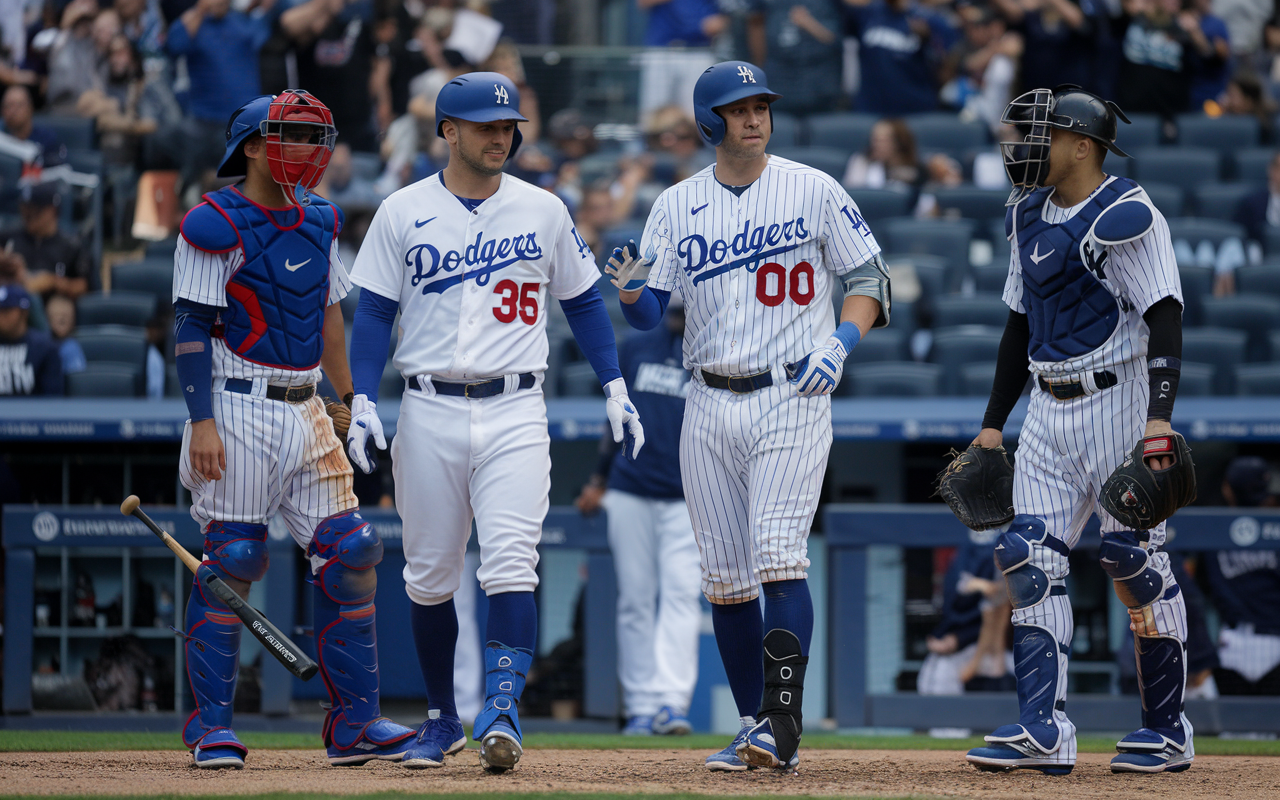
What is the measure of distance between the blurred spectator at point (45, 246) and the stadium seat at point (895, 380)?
178 inches

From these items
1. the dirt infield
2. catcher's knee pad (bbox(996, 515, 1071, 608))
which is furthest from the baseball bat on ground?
catcher's knee pad (bbox(996, 515, 1071, 608))

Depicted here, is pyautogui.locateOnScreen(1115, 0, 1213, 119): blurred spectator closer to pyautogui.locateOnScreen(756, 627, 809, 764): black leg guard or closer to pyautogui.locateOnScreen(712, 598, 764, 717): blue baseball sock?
pyautogui.locateOnScreen(712, 598, 764, 717): blue baseball sock

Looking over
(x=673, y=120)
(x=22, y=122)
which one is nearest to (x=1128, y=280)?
(x=673, y=120)

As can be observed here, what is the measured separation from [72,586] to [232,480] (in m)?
2.51

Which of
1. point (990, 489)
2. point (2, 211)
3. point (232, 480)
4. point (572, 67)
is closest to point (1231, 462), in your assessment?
point (990, 489)

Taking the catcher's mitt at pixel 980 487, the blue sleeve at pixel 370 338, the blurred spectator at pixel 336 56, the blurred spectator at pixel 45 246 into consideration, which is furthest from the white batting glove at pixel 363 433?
the blurred spectator at pixel 336 56

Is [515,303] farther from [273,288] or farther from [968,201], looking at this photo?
[968,201]

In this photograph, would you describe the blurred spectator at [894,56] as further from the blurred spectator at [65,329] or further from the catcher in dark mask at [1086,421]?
the catcher in dark mask at [1086,421]

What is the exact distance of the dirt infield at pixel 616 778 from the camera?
11.2 ft

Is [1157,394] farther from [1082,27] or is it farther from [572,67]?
[572,67]

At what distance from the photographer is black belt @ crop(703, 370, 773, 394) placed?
3.88m

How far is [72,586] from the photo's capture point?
603 centimetres

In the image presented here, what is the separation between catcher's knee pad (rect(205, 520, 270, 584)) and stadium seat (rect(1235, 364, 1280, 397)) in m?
5.15

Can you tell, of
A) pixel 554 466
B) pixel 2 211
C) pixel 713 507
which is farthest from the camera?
pixel 2 211
